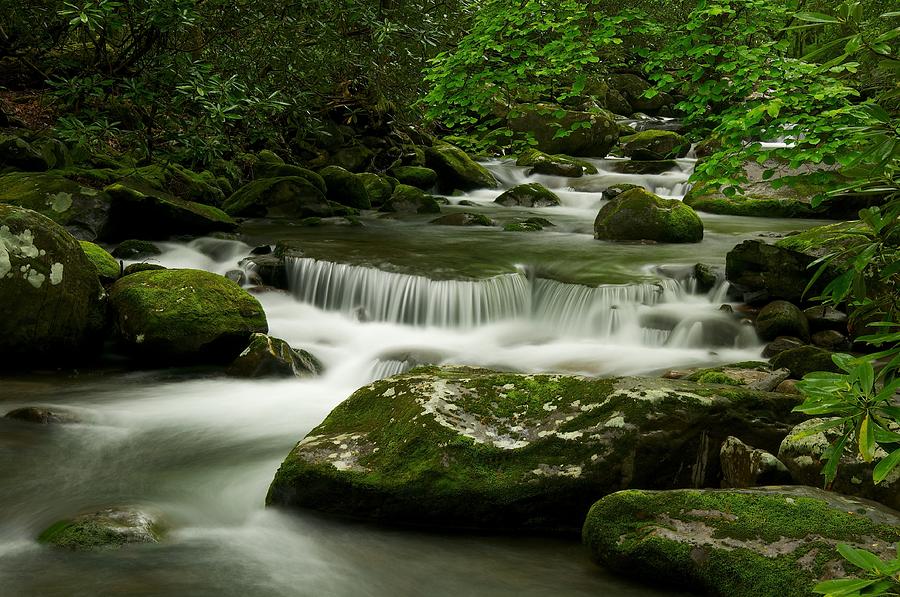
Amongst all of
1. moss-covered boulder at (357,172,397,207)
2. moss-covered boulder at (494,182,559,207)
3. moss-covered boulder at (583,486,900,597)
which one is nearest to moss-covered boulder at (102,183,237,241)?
moss-covered boulder at (357,172,397,207)

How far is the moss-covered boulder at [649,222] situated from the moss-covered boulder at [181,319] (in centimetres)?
715

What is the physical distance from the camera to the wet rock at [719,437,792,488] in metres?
4.18

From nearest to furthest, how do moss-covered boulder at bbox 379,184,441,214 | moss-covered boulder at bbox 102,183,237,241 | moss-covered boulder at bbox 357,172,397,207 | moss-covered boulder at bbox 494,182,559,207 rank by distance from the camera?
moss-covered boulder at bbox 102,183,237,241
moss-covered boulder at bbox 379,184,441,214
moss-covered boulder at bbox 357,172,397,207
moss-covered boulder at bbox 494,182,559,207

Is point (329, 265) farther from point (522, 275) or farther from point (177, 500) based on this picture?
point (177, 500)

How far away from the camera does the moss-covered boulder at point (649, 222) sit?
41.3 feet

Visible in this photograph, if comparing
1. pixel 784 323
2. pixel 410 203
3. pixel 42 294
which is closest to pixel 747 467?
pixel 784 323

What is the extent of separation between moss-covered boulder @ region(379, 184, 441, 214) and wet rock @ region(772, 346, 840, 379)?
1056 cm

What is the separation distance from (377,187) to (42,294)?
423 inches

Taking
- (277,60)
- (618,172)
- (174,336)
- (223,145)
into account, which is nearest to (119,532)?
(174,336)

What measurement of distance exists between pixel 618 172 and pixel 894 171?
2021 centimetres

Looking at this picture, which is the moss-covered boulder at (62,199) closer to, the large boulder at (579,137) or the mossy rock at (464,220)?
the mossy rock at (464,220)

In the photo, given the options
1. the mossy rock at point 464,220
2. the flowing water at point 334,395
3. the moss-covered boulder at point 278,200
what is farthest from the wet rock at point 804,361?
the moss-covered boulder at point 278,200

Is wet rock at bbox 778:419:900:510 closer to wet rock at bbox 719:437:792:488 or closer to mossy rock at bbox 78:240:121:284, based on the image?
wet rock at bbox 719:437:792:488

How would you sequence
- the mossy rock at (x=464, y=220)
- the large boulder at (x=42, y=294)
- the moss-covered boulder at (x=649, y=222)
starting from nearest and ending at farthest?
the large boulder at (x=42, y=294)
the moss-covered boulder at (x=649, y=222)
the mossy rock at (x=464, y=220)
